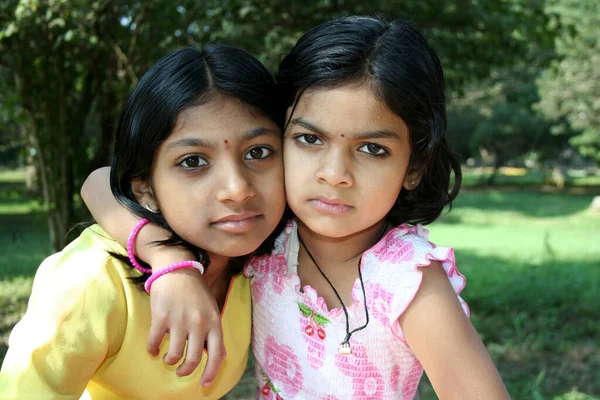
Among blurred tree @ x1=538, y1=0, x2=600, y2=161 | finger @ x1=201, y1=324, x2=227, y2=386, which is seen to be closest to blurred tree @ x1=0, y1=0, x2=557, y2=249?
finger @ x1=201, y1=324, x2=227, y2=386

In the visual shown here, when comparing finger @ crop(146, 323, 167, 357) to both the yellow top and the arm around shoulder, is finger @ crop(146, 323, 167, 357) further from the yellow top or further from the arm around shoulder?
the arm around shoulder

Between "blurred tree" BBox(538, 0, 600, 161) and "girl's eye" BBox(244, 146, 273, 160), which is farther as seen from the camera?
"blurred tree" BBox(538, 0, 600, 161)

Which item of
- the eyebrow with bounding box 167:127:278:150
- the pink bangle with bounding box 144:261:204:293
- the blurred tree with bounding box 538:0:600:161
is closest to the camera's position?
the pink bangle with bounding box 144:261:204:293

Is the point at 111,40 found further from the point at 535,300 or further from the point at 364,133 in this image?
the point at 535,300

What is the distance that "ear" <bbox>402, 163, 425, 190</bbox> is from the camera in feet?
5.05

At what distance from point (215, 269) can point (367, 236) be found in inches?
16.4

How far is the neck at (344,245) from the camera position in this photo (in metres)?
1.62

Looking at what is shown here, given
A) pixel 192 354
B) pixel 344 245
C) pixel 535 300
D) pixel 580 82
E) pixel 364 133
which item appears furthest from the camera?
pixel 580 82

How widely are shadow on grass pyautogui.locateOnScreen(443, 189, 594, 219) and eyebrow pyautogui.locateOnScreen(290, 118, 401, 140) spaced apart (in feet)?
42.3

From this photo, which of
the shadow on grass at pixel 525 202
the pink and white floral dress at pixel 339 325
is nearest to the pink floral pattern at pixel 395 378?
the pink and white floral dress at pixel 339 325

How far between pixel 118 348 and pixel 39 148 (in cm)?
297

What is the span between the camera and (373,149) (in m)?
1.42

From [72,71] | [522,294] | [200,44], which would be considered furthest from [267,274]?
[522,294]

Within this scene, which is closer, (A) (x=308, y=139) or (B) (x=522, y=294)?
(A) (x=308, y=139)
